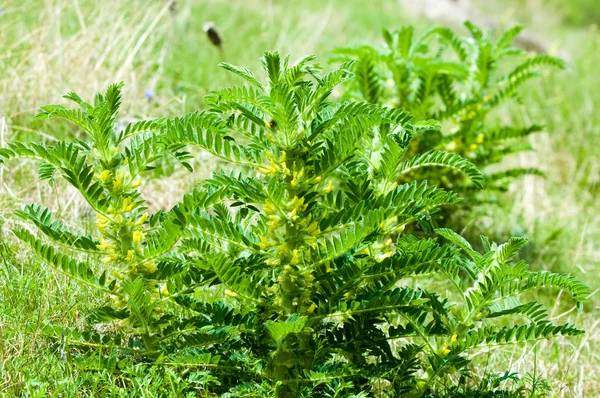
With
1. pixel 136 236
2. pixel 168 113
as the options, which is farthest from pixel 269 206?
pixel 168 113

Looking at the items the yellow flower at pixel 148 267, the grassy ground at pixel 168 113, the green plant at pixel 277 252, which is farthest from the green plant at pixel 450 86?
the yellow flower at pixel 148 267

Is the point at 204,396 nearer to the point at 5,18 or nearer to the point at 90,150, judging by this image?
the point at 90,150

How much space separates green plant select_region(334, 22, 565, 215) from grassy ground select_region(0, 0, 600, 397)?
33 cm

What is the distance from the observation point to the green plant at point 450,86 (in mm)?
3074

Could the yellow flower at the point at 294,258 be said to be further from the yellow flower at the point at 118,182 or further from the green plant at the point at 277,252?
the yellow flower at the point at 118,182

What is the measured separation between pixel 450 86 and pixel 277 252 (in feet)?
6.05

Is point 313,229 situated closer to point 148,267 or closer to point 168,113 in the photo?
point 148,267

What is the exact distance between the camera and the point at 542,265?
3422 mm

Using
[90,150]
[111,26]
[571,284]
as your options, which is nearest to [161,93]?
[111,26]

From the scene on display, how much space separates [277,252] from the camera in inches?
66.4

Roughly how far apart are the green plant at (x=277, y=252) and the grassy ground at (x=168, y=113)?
0.20m

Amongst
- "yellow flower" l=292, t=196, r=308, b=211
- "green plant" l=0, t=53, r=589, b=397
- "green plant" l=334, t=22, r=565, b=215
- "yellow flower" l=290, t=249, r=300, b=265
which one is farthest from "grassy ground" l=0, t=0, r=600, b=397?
"yellow flower" l=292, t=196, r=308, b=211

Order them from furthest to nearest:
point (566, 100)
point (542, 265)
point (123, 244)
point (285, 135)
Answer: point (566, 100)
point (542, 265)
point (123, 244)
point (285, 135)

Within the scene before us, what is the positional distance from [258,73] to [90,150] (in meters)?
2.85
